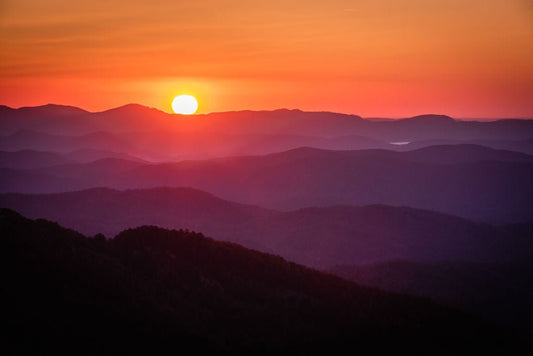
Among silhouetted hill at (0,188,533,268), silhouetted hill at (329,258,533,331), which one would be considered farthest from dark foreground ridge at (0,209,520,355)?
silhouetted hill at (0,188,533,268)

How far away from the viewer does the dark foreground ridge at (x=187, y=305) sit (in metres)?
32.9

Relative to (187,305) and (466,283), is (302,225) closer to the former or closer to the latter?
(466,283)

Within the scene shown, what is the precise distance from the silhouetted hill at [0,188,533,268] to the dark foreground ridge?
4995 cm

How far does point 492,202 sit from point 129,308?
162282 millimetres

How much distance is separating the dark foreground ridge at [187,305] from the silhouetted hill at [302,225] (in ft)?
164

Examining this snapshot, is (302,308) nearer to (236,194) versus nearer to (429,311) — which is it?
(429,311)

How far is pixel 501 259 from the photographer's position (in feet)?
319

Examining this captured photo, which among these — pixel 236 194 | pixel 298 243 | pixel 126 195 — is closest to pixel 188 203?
pixel 126 195

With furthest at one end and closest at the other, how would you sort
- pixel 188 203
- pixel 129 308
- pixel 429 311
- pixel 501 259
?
pixel 188 203 < pixel 501 259 < pixel 429 311 < pixel 129 308

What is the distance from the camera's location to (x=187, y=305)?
3991 centimetres

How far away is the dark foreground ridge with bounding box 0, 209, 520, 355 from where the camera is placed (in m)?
32.9

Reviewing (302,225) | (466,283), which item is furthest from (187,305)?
(302,225)

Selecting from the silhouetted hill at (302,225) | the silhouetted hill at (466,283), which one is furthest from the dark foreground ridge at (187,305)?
the silhouetted hill at (302,225)

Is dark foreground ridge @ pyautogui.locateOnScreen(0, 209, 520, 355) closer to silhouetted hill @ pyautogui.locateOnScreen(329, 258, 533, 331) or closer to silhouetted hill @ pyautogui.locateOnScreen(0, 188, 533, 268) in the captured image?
silhouetted hill @ pyautogui.locateOnScreen(329, 258, 533, 331)
